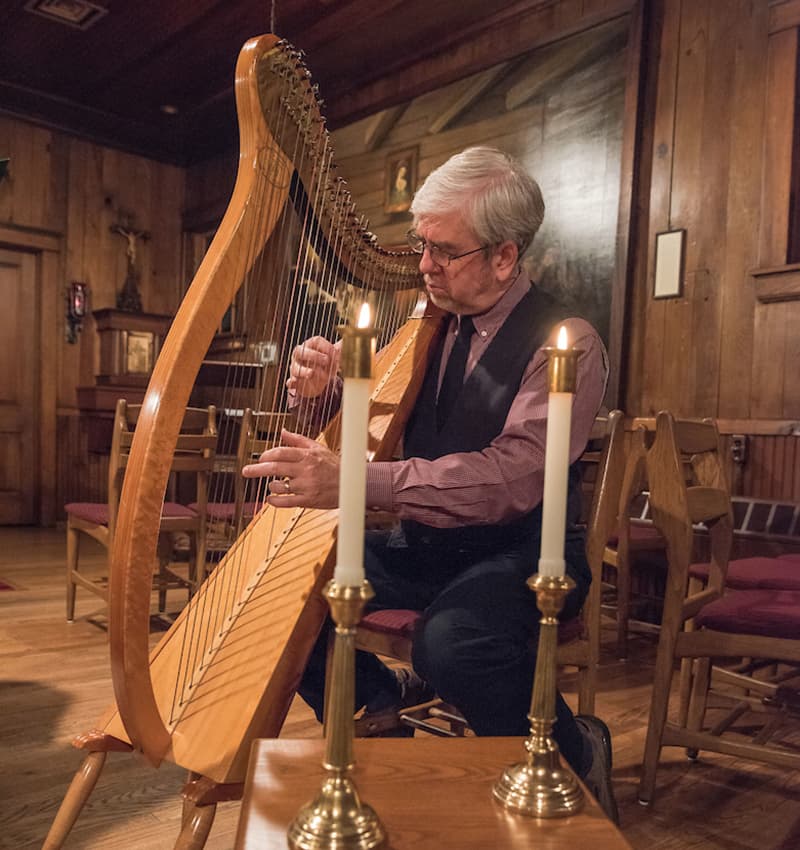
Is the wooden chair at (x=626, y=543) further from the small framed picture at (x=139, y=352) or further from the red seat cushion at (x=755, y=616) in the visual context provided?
the small framed picture at (x=139, y=352)

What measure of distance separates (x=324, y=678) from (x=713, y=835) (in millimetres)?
919

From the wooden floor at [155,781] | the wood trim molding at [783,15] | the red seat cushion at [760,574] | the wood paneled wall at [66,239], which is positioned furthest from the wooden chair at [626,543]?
the wood paneled wall at [66,239]

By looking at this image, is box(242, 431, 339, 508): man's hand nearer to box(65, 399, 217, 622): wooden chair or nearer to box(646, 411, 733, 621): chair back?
box(646, 411, 733, 621): chair back

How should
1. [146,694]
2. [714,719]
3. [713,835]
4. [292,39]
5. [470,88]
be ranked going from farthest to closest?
1. [292,39]
2. [470,88]
3. [714,719]
4. [713,835]
5. [146,694]

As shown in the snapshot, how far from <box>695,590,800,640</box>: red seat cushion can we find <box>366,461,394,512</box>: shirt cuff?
909 mm

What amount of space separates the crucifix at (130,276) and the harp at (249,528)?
567 cm

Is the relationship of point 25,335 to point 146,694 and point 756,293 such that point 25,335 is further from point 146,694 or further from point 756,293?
point 146,694

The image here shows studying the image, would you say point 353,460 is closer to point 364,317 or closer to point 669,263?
point 364,317

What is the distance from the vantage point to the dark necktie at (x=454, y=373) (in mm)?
1539

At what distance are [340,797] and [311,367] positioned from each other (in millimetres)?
966

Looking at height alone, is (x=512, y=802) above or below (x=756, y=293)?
below

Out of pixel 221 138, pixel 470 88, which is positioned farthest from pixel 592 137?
pixel 221 138

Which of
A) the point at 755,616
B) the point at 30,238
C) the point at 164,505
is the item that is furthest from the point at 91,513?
the point at 30,238

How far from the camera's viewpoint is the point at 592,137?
4070 mm
